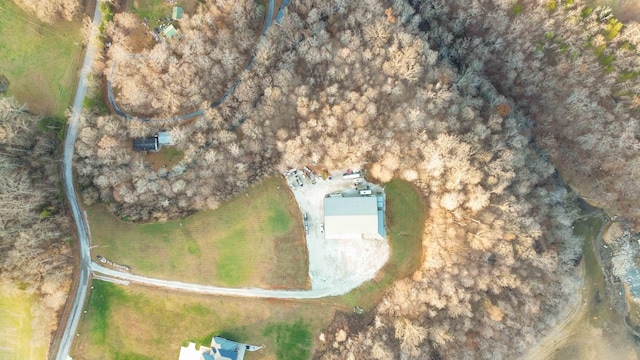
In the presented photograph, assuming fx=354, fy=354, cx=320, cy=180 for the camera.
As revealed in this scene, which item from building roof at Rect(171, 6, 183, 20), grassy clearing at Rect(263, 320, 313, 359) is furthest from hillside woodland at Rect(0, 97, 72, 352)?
grassy clearing at Rect(263, 320, 313, 359)

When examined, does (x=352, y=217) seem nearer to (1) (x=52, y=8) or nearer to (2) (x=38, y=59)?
(2) (x=38, y=59)

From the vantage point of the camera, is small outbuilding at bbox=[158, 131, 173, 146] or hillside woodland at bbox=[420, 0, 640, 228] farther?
hillside woodland at bbox=[420, 0, 640, 228]

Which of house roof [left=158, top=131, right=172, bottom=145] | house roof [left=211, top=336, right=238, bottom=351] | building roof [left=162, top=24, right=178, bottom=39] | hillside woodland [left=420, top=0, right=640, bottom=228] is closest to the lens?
house roof [left=211, top=336, right=238, bottom=351]

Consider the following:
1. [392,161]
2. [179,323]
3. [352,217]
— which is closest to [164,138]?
[179,323]

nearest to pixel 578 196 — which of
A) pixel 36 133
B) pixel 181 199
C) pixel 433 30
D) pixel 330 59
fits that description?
pixel 433 30

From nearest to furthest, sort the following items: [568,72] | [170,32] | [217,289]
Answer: [170,32] < [217,289] < [568,72]

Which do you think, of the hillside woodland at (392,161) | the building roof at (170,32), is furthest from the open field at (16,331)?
the building roof at (170,32)

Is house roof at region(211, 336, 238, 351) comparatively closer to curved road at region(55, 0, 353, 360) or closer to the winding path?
curved road at region(55, 0, 353, 360)
